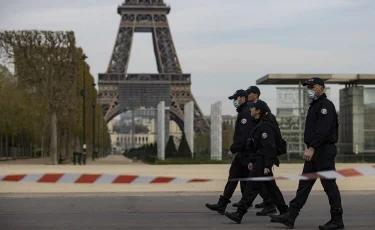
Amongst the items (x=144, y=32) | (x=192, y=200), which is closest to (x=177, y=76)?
(x=144, y=32)

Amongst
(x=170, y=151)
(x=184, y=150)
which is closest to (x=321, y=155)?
(x=184, y=150)

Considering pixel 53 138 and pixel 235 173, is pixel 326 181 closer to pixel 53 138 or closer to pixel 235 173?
pixel 235 173

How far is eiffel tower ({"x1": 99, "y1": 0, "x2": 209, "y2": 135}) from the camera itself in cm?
10462

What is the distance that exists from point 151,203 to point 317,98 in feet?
15.9

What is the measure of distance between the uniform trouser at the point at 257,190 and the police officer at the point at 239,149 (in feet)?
1.35

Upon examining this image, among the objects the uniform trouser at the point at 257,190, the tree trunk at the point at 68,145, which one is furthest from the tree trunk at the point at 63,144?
the uniform trouser at the point at 257,190

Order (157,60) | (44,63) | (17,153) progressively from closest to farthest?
(44,63), (17,153), (157,60)

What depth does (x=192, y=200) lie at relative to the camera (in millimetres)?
13547

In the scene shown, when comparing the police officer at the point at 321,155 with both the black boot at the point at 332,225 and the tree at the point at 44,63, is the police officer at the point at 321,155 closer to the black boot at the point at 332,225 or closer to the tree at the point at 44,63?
the black boot at the point at 332,225

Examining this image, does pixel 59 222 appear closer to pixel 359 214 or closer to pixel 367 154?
pixel 359 214

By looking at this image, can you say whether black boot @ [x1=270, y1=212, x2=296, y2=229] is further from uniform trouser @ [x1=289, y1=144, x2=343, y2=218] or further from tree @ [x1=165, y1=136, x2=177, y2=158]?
tree @ [x1=165, y1=136, x2=177, y2=158]

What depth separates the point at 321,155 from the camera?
8734 mm

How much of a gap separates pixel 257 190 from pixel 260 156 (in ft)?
1.59

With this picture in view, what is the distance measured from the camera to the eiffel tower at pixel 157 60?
105 meters
